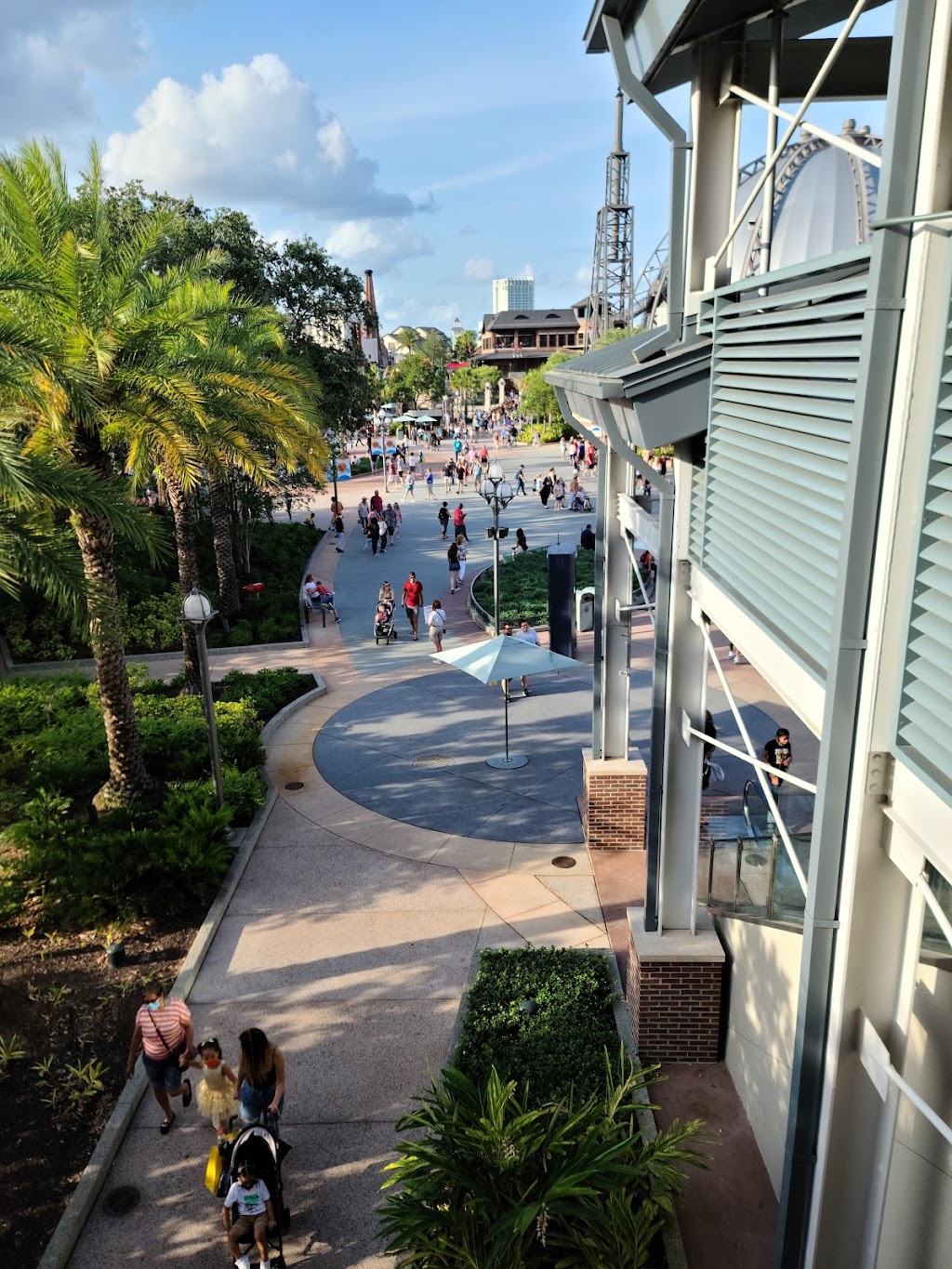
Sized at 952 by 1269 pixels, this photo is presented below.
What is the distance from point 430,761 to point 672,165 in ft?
31.2

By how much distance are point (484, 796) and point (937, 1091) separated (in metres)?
8.74

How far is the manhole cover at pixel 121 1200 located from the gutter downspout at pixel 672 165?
694 cm

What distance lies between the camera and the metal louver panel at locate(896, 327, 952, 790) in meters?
2.84

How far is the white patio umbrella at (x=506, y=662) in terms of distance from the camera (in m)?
12.9

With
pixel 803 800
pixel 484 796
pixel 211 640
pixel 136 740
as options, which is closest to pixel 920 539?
pixel 803 800

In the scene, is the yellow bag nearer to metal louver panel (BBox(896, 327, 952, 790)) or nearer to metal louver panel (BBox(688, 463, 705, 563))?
metal louver panel (BBox(688, 463, 705, 563))

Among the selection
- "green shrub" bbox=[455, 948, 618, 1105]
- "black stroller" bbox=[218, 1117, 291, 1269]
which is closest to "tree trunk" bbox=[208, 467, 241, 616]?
"green shrub" bbox=[455, 948, 618, 1105]

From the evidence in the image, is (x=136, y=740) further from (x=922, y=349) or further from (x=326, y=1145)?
(x=922, y=349)

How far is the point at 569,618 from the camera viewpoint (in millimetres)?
18141

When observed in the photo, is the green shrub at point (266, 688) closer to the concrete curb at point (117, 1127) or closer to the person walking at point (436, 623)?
the person walking at point (436, 623)

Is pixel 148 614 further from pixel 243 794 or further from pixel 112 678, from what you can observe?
pixel 243 794

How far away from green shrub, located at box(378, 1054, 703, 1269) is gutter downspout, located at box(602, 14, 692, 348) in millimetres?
5060

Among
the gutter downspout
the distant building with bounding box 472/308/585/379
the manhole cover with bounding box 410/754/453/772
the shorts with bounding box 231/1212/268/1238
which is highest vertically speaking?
the distant building with bounding box 472/308/585/379

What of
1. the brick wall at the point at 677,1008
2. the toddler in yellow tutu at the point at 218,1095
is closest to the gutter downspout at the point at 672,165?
the brick wall at the point at 677,1008
